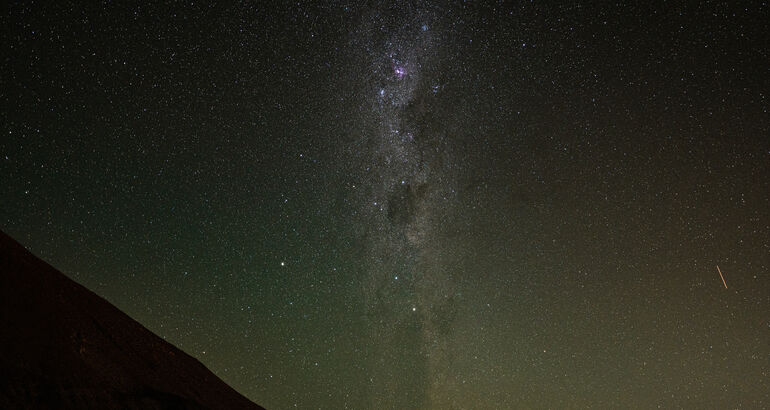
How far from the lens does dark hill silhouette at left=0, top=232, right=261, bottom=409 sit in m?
7.66

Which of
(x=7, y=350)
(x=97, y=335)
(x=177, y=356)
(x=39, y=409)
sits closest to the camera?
(x=39, y=409)

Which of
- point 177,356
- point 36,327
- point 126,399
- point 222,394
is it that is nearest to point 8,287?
point 36,327

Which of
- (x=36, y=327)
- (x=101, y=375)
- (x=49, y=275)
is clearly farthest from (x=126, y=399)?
(x=49, y=275)

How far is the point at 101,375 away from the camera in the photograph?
906 cm

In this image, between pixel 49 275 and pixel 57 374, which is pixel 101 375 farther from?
pixel 49 275

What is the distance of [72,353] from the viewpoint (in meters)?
8.92

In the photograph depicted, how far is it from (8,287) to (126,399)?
2909mm

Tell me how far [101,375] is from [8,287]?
2.31 m

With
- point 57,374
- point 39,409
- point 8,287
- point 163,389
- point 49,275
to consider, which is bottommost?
point 39,409

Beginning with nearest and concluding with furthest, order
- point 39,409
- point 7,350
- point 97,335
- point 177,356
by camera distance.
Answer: point 39,409 < point 7,350 < point 97,335 < point 177,356

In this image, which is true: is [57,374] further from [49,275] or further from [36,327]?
[49,275]

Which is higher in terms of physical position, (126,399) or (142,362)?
(142,362)

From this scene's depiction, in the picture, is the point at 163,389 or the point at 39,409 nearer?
the point at 39,409

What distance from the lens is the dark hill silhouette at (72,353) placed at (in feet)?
25.1
